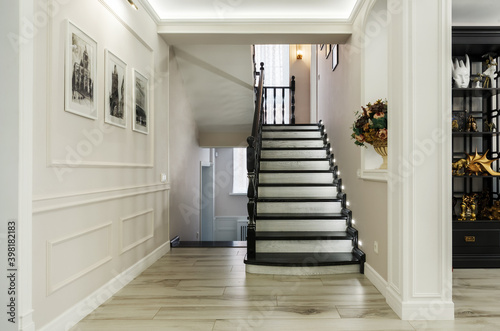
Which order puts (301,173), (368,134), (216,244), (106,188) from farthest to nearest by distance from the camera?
(301,173)
(216,244)
(368,134)
(106,188)

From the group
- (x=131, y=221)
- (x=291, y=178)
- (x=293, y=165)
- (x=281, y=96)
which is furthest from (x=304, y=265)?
(x=281, y=96)

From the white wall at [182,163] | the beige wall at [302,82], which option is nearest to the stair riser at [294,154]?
the white wall at [182,163]

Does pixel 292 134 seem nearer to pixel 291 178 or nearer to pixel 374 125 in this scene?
pixel 291 178

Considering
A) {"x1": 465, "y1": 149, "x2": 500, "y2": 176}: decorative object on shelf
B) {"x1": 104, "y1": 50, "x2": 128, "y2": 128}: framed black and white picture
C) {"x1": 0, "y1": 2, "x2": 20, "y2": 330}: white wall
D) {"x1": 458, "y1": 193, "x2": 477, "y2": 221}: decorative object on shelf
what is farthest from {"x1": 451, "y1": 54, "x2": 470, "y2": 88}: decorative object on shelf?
{"x1": 0, "y1": 2, "x2": 20, "y2": 330}: white wall

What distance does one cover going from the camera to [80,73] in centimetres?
258

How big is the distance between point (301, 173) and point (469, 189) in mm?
2023

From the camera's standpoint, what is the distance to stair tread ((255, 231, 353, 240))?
12.9 ft

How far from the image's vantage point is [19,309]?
1932mm

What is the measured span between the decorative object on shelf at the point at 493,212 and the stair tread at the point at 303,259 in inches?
61.1

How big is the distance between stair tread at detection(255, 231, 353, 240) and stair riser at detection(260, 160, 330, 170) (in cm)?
148

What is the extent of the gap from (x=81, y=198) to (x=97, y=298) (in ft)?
2.64

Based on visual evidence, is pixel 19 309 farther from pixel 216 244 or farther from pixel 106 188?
pixel 216 244

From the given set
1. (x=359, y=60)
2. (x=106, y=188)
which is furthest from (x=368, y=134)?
(x=106, y=188)

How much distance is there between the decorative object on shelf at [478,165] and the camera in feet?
12.8
